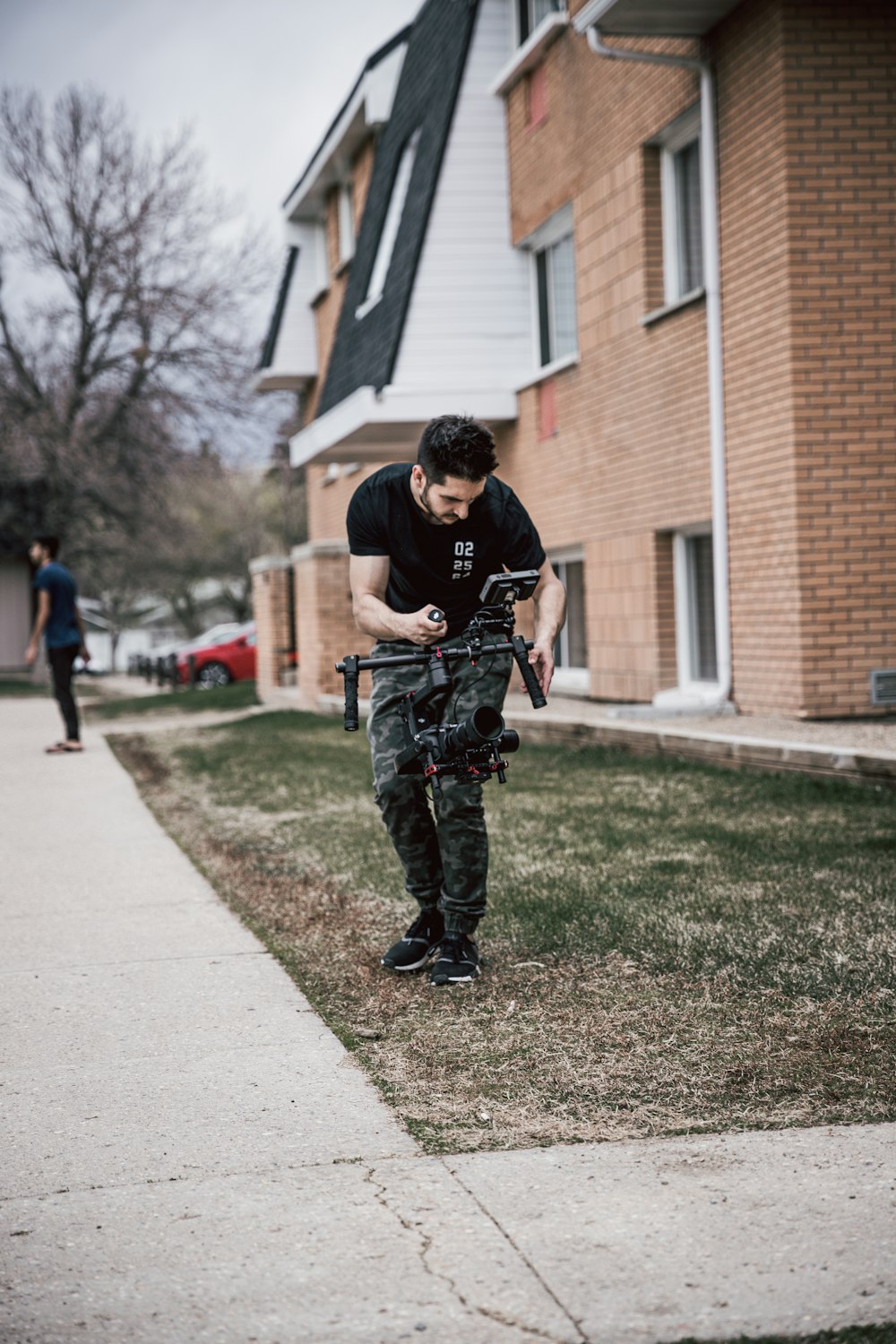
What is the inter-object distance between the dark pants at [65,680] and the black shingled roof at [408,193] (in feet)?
14.6

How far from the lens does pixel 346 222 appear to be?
2239 cm

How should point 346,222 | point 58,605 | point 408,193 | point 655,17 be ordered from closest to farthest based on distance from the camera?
point 655,17
point 58,605
point 408,193
point 346,222

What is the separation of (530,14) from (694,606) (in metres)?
7.06

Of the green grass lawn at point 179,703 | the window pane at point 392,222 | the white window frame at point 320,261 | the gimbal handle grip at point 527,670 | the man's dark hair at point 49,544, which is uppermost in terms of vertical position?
the white window frame at point 320,261

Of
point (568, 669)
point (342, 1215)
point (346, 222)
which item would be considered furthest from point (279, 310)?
point (342, 1215)

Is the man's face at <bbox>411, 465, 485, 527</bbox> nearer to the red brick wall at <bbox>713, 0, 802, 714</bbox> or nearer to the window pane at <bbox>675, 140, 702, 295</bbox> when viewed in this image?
the red brick wall at <bbox>713, 0, 802, 714</bbox>

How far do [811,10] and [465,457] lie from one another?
23.3 feet

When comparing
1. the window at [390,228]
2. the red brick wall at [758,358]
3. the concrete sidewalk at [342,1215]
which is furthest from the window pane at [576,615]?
the concrete sidewalk at [342,1215]

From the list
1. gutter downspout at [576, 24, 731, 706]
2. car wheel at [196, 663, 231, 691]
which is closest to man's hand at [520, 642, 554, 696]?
gutter downspout at [576, 24, 731, 706]

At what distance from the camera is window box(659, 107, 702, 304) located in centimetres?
1198

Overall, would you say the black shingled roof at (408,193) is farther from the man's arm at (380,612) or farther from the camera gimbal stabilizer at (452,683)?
the camera gimbal stabilizer at (452,683)

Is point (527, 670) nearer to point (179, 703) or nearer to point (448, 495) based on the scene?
point (448, 495)

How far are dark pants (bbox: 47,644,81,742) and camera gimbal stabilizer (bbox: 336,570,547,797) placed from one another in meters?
9.27

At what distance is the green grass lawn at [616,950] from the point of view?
3566mm
